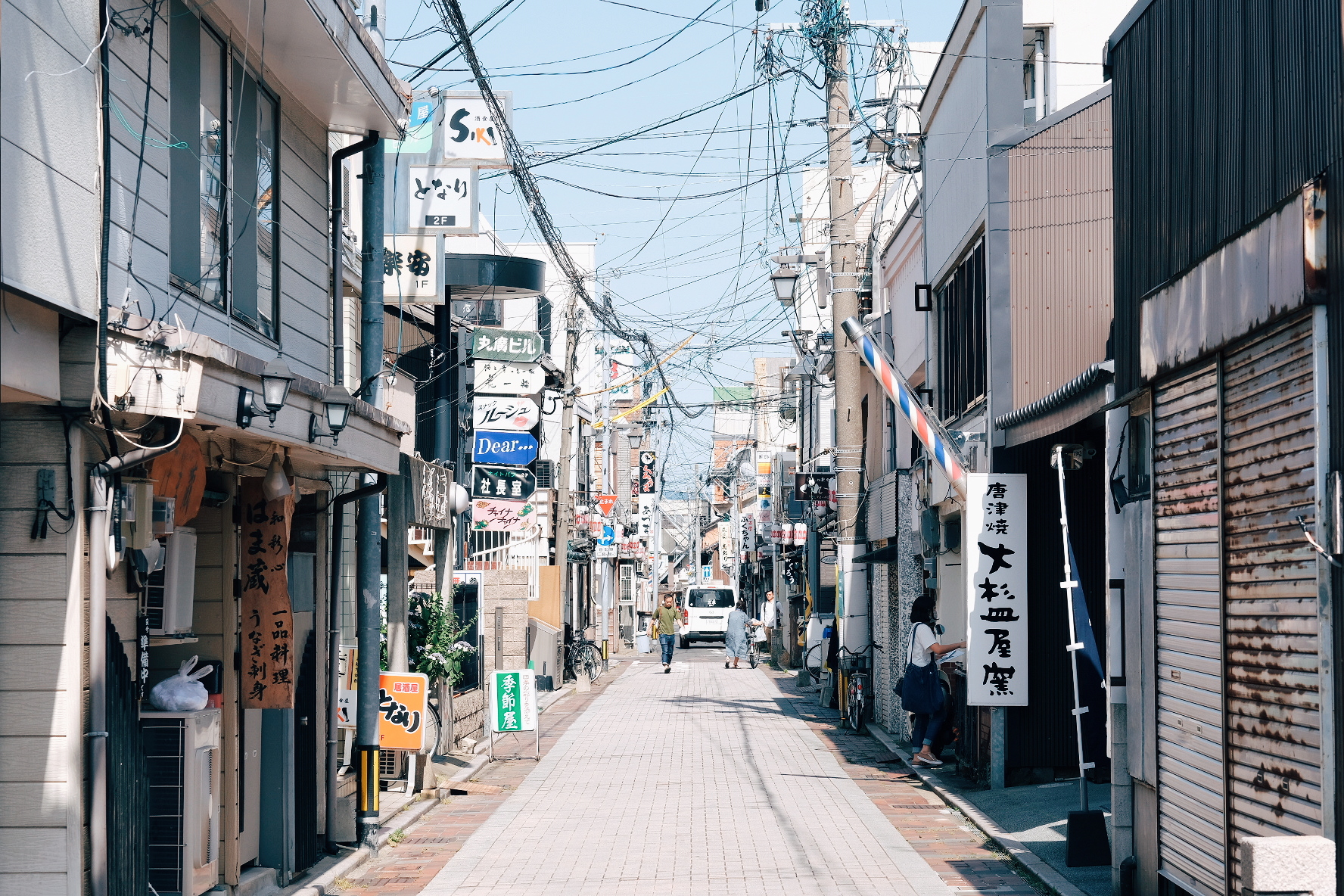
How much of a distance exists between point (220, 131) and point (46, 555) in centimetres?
362

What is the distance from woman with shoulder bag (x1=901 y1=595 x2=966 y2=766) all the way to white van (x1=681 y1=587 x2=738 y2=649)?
35.9 metres

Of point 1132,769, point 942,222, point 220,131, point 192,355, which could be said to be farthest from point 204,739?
point 942,222

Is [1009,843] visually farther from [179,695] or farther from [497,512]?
[497,512]

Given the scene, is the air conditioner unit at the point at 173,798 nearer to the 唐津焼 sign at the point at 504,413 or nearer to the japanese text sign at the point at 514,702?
the japanese text sign at the point at 514,702

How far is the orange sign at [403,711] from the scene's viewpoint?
14.7 m

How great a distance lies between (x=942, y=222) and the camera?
1803 cm

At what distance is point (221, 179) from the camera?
934 cm

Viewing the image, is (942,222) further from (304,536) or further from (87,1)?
(87,1)

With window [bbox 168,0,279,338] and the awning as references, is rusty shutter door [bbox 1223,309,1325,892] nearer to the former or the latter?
window [bbox 168,0,279,338]

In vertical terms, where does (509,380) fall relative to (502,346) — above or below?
below

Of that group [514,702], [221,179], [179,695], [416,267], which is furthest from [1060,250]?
[179,695]

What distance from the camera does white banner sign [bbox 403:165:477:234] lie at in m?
16.0

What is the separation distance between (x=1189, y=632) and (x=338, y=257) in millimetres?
7493

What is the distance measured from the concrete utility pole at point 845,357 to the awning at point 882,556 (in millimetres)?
950
